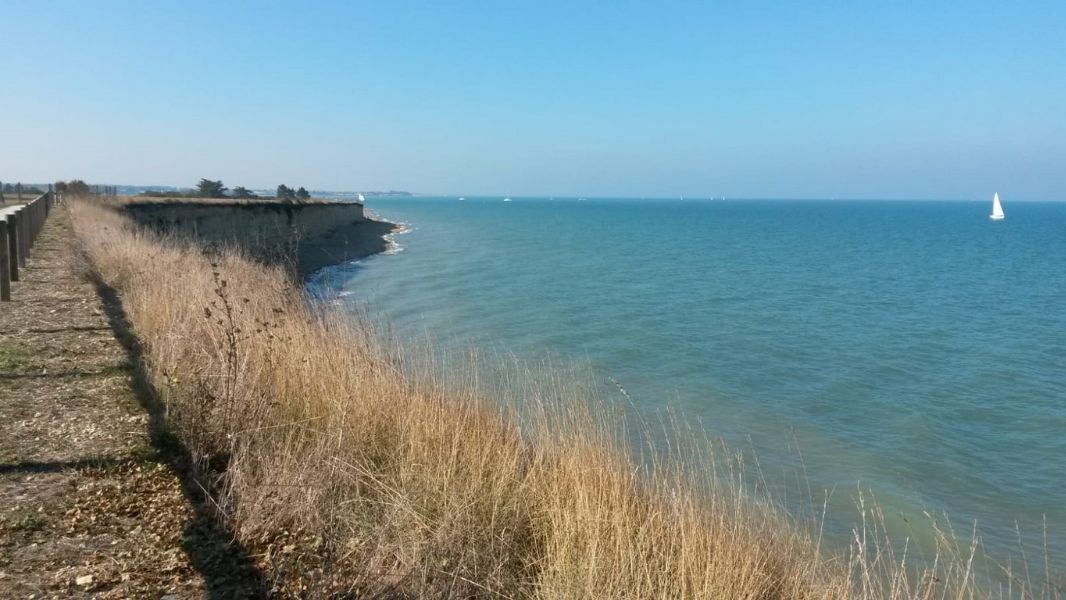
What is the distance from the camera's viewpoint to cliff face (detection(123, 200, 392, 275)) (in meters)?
27.6

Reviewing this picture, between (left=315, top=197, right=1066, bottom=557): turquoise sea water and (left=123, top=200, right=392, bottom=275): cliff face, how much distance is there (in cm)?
269

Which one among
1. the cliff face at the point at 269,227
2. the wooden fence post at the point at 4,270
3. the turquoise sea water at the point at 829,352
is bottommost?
the turquoise sea water at the point at 829,352

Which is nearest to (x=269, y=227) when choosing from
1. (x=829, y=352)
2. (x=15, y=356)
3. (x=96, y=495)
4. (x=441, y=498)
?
(x=829, y=352)

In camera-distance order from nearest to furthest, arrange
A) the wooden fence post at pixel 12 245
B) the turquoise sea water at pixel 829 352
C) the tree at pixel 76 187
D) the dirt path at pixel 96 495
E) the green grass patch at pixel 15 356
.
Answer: the dirt path at pixel 96 495 → the green grass patch at pixel 15 356 → the turquoise sea water at pixel 829 352 → the wooden fence post at pixel 12 245 → the tree at pixel 76 187

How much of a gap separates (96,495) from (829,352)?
1655cm

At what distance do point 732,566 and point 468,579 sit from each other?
1425 mm

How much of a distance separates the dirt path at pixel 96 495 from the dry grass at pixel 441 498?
23cm

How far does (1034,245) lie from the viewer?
6838 centimetres

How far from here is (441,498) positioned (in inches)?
175

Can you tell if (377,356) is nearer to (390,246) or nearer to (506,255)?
(506,255)

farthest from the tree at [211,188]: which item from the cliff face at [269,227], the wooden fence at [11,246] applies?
the wooden fence at [11,246]

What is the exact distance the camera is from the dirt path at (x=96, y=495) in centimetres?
363

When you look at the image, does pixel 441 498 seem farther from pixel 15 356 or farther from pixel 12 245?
pixel 12 245

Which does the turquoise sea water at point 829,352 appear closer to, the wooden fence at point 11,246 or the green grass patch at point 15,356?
the green grass patch at point 15,356
